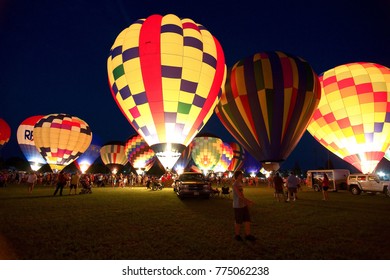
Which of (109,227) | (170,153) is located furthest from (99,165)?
(109,227)

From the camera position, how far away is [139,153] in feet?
134

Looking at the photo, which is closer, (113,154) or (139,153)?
(139,153)

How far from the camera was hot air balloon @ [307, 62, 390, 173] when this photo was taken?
18.8 m

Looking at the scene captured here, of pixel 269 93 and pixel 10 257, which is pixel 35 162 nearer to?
pixel 269 93

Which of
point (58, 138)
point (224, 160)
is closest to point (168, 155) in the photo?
point (58, 138)

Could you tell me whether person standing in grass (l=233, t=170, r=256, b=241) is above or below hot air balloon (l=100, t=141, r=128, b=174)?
below

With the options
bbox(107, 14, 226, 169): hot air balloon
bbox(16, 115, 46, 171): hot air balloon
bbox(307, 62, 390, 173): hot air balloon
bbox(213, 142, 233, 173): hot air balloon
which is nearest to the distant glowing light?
bbox(107, 14, 226, 169): hot air balloon

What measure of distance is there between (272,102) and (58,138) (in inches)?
913

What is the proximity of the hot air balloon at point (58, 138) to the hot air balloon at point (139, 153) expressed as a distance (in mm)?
11598

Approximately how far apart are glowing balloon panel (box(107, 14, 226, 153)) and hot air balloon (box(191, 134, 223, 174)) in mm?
25631

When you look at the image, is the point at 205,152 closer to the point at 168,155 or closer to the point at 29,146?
the point at 29,146

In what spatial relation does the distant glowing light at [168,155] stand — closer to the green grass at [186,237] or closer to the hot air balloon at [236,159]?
the green grass at [186,237]

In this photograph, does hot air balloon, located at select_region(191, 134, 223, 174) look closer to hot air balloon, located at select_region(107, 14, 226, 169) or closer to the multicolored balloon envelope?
the multicolored balloon envelope
